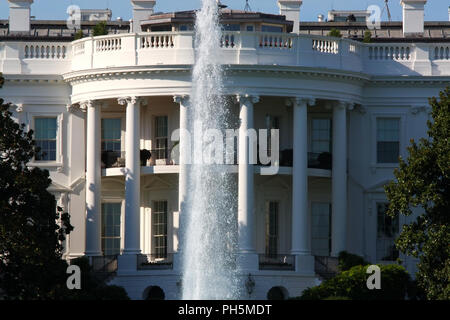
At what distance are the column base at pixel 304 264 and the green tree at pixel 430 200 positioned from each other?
8.30 meters

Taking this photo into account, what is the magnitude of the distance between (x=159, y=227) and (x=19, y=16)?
1157cm

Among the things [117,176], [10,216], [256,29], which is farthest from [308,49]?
[10,216]

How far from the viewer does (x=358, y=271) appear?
226 ft

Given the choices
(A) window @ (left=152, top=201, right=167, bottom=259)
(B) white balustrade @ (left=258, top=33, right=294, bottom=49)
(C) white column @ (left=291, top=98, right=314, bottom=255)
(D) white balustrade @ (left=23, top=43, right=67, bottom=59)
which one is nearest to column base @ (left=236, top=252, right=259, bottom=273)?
(C) white column @ (left=291, top=98, right=314, bottom=255)

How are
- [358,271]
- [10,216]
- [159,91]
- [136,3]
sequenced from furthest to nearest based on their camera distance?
[136,3] → [159,91] → [358,271] → [10,216]

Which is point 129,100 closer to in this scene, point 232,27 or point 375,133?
point 232,27

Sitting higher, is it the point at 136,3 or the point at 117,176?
the point at 136,3

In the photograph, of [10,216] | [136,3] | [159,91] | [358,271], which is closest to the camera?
[10,216]

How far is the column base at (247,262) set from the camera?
235 feet

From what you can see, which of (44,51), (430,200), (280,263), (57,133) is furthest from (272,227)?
(430,200)

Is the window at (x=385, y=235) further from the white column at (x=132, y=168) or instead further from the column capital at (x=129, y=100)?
the column capital at (x=129, y=100)

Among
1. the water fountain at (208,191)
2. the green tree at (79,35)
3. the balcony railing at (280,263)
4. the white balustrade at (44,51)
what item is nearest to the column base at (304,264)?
the balcony railing at (280,263)

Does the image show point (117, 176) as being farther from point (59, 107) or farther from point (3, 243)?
point (3, 243)

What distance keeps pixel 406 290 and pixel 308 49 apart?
1049cm
